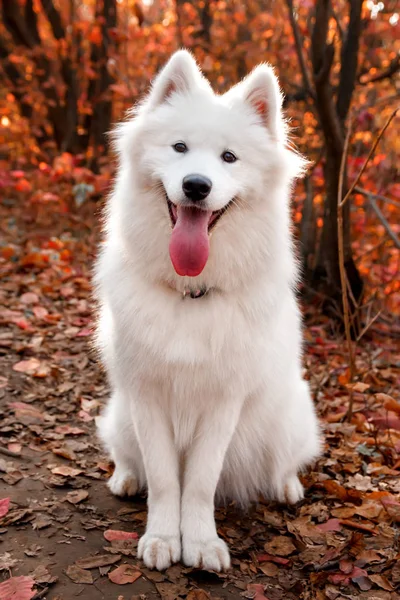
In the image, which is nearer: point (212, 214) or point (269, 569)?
point (212, 214)

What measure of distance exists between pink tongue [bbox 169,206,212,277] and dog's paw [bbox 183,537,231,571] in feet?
3.58

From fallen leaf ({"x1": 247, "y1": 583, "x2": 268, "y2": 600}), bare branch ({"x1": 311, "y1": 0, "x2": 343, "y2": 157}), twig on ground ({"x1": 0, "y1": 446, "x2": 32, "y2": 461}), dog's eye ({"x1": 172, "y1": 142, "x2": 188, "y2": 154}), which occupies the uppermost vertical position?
bare branch ({"x1": 311, "y1": 0, "x2": 343, "y2": 157})

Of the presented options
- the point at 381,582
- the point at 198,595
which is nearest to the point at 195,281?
the point at 198,595

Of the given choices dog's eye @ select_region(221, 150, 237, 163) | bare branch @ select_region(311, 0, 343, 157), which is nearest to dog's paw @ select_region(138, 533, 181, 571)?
dog's eye @ select_region(221, 150, 237, 163)

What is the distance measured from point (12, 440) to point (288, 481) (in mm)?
1459

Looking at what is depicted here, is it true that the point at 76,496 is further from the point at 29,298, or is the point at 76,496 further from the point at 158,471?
the point at 29,298

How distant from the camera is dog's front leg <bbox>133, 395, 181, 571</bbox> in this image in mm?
2506

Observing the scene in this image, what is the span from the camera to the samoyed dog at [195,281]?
2410mm

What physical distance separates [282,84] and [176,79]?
4.34m

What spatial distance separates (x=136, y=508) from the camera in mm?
2893

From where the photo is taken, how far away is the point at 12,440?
10.7 ft

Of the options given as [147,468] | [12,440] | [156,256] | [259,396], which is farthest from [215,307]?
[12,440]

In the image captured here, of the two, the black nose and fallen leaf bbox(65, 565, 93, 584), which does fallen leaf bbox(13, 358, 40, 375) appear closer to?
fallen leaf bbox(65, 565, 93, 584)

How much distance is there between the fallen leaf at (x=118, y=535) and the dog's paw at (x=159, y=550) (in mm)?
132
